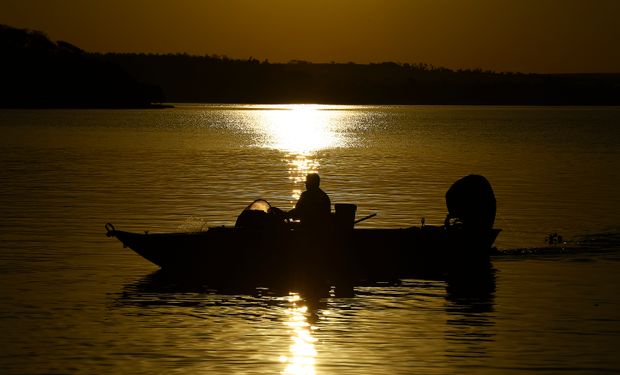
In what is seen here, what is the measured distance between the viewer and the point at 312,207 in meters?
29.4

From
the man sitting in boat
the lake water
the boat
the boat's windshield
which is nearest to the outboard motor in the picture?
the lake water

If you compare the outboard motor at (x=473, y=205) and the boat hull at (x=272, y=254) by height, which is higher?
the outboard motor at (x=473, y=205)

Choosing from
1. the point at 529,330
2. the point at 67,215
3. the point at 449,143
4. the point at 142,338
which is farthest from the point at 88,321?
the point at 449,143

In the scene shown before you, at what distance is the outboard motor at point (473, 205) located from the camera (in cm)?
3262

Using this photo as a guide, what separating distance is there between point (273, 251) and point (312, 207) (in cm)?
147

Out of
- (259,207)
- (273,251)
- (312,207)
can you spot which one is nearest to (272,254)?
(273,251)

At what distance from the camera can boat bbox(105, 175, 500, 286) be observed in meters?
29.8

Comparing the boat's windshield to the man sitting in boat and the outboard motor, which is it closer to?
the man sitting in boat

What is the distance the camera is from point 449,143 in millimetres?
132625

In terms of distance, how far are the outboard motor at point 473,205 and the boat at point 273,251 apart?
8.86 feet

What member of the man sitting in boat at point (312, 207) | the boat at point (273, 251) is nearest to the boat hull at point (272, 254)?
the boat at point (273, 251)

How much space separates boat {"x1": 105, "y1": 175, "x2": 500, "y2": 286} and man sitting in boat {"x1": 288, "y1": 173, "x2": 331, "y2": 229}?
33 centimetres

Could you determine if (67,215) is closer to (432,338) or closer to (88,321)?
(88,321)

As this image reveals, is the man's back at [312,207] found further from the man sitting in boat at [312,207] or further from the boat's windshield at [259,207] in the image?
the boat's windshield at [259,207]
